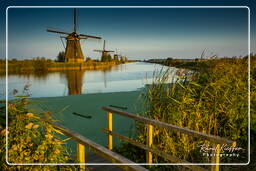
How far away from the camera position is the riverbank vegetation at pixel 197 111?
2.77 meters

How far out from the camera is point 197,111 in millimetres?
2857

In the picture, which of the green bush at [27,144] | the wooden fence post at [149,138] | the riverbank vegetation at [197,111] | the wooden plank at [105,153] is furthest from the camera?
the riverbank vegetation at [197,111]

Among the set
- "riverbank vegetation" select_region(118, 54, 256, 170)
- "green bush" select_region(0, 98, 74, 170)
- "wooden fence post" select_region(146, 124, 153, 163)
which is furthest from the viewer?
"riverbank vegetation" select_region(118, 54, 256, 170)

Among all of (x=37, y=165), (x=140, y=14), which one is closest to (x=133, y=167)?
(x=37, y=165)

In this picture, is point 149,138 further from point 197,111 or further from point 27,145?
point 27,145

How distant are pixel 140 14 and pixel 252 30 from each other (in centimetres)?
128

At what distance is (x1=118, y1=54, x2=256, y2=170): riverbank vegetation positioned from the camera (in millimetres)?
2770

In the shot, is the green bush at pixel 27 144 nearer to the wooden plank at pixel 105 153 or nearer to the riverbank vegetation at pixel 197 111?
the wooden plank at pixel 105 153

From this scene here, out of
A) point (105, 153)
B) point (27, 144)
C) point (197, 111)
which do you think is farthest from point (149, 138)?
point (27, 144)

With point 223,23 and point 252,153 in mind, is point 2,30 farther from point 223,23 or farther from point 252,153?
point 252,153

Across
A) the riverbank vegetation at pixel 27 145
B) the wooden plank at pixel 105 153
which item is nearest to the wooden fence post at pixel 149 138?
the wooden plank at pixel 105 153

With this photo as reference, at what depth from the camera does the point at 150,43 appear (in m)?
2.91

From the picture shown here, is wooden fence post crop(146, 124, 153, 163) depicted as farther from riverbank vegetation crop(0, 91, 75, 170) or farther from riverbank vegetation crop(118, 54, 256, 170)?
riverbank vegetation crop(0, 91, 75, 170)

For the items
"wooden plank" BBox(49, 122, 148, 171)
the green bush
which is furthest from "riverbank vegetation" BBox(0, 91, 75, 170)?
"wooden plank" BBox(49, 122, 148, 171)
